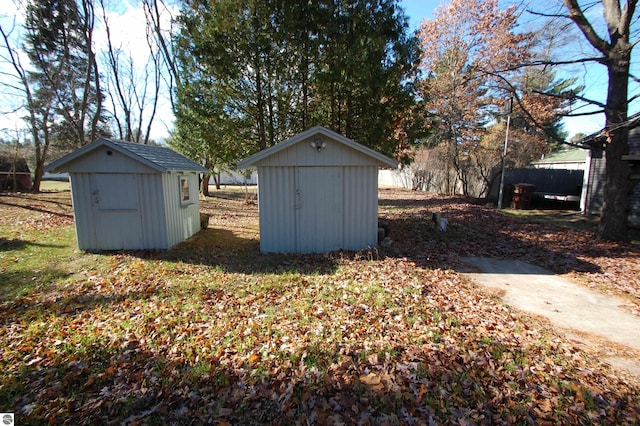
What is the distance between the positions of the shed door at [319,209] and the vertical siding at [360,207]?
18cm

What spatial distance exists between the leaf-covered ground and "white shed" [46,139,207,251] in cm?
93

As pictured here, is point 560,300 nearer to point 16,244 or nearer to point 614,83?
point 614,83

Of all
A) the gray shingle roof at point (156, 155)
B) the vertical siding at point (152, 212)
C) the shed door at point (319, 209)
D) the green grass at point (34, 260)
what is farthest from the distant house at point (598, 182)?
the green grass at point (34, 260)

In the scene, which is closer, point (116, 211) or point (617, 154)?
point (116, 211)

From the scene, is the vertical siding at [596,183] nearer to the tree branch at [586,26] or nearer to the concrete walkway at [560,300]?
the tree branch at [586,26]

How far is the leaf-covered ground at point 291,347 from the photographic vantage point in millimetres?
2561

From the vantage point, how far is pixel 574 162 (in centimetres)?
2002

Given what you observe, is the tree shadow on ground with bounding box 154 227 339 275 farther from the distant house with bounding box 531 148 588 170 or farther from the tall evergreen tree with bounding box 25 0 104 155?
the distant house with bounding box 531 148 588 170

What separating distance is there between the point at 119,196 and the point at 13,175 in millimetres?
18633

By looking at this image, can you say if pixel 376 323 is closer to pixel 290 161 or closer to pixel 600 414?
pixel 600 414

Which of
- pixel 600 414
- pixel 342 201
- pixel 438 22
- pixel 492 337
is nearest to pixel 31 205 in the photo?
pixel 342 201

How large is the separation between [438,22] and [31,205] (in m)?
24.9

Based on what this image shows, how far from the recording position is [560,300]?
4.70m

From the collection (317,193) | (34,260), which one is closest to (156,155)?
(34,260)
